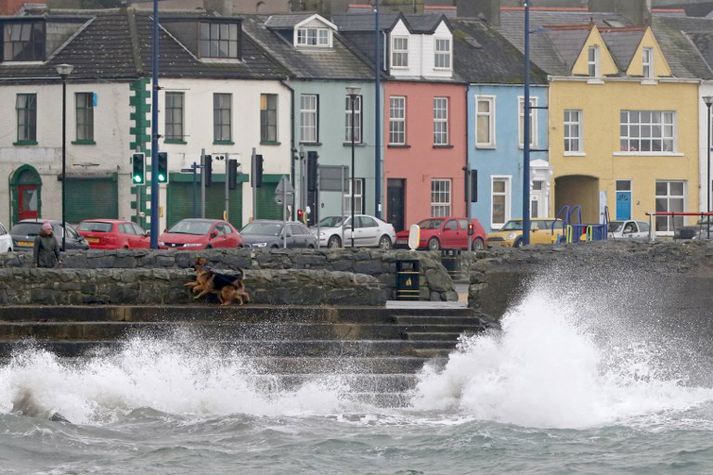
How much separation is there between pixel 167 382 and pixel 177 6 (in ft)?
151

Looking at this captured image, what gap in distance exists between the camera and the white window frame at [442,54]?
65438 millimetres

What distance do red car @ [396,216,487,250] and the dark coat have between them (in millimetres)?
27867

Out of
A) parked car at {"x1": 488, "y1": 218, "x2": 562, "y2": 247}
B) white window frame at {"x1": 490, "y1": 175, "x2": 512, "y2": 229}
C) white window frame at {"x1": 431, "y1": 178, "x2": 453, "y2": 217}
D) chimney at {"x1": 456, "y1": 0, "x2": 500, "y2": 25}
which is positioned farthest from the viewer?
chimney at {"x1": 456, "y1": 0, "x2": 500, "y2": 25}

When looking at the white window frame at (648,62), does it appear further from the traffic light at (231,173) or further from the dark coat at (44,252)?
the dark coat at (44,252)

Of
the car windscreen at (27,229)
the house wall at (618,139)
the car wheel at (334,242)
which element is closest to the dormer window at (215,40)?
the car wheel at (334,242)

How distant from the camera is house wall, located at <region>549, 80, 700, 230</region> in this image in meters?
68.1

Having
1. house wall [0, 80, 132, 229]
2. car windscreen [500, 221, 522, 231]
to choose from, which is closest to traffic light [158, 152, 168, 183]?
house wall [0, 80, 132, 229]

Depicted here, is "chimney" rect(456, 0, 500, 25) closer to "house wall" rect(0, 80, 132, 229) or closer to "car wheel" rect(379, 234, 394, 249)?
"car wheel" rect(379, 234, 394, 249)

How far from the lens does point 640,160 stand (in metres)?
69.4

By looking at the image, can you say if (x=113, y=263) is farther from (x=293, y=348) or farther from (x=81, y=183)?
(x=81, y=183)

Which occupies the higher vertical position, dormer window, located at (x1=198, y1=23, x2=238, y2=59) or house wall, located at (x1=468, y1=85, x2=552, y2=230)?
dormer window, located at (x1=198, y1=23, x2=238, y2=59)

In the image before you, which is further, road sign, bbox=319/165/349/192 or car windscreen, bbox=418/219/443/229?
car windscreen, bbox=418/219/443/229

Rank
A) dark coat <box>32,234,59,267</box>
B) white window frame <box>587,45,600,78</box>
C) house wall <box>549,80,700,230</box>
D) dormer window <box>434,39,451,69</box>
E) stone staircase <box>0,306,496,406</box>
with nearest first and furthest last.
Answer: stone staircase <box>0,306,496,406</box>, dark coat <box>32,234,59,267</box>, dormer window <box>434,39,451,69</box>, house wall <box>549,80,700,230</box>, white window frame <box>587,45,600,78</box>

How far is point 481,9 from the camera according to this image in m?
71.5
